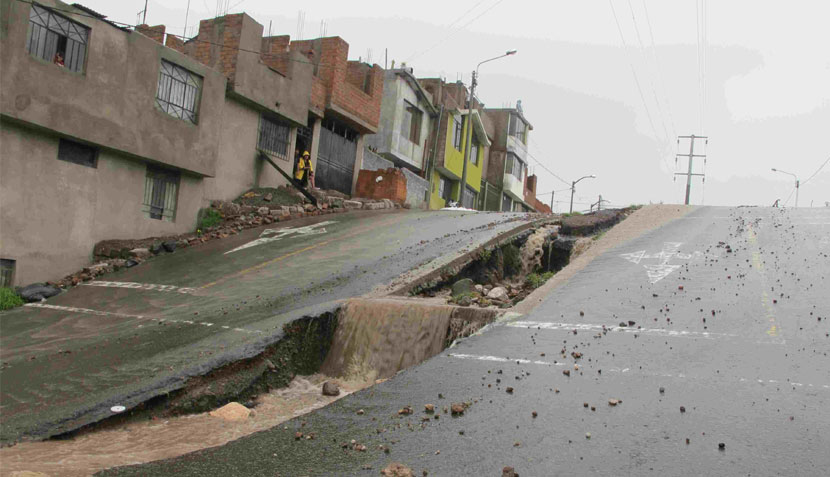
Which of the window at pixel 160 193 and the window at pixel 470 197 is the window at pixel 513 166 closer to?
the window at pixel 470 197

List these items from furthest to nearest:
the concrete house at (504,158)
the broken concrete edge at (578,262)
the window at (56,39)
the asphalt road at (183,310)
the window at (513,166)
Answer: the window at (513,166) → the concrete house at (504,158) → the window at (56,39) → the broken concrete edge at (578,262) → the asphalt road at (183,310)

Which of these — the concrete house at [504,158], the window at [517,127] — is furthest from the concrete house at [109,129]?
the window at [517,127]

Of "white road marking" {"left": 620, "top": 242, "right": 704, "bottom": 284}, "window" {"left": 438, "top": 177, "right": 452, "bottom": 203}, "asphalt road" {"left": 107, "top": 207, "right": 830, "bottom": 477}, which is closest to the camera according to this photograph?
"asphalt road" {"left": 107, "top": 207, "right": 830, "bottom": 477}

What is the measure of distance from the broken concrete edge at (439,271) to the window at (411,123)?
72.4ft

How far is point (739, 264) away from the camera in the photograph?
38.0 ft

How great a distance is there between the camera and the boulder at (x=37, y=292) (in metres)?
13.9

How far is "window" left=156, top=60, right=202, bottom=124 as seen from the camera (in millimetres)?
17609

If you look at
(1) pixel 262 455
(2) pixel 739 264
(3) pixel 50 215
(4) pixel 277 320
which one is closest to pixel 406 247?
(4) pixel 277 320

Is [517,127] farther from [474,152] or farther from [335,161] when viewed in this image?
[335,161]

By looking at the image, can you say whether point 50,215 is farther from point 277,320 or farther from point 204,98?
point 277,320

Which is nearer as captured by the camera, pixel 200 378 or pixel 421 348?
pixel 200 378

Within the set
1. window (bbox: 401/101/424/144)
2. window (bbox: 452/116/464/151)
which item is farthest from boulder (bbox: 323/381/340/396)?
window (bbox: 452/116/464/151)

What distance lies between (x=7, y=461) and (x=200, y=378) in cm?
241

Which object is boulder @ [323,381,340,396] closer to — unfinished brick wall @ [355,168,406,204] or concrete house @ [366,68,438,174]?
unfinished brick wall @ [355,168,406,204]
